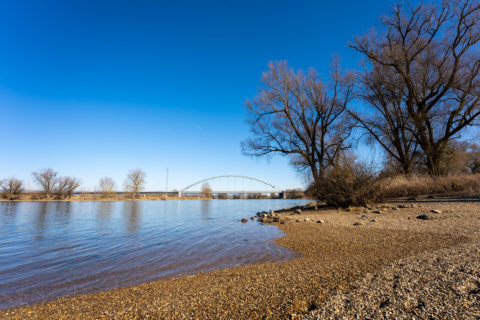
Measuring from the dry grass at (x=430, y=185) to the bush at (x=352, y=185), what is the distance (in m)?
1.41

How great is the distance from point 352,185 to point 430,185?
661 cm

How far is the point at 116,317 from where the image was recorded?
2.68m

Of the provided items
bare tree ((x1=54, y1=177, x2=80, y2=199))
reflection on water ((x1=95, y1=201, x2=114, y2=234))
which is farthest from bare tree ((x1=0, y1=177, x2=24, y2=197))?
reflection on water ((x1=95, y1=201, x2=114, y2=234))

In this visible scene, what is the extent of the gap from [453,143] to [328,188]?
45.7ft

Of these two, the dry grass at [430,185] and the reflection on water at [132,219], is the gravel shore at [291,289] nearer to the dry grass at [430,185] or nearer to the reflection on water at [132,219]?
the reflection on water at [132,219]

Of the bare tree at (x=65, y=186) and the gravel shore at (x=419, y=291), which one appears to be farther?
the bare tree at (x=65, y=186)

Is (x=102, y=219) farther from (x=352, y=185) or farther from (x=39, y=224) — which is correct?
(x=352, y=185)

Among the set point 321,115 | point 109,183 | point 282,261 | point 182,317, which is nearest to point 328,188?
point 321,115

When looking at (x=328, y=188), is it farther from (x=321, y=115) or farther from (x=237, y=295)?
(x=237, y=295)

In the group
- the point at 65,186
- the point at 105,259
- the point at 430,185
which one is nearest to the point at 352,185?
the point at 430,185

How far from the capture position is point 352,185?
40.3 ft

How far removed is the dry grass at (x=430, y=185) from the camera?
542 inches

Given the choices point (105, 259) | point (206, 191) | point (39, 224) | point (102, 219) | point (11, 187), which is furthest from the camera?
→ point (206, 191)

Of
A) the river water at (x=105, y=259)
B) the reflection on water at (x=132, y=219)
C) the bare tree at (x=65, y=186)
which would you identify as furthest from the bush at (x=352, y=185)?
the bare tree at (x=65, y=186)
